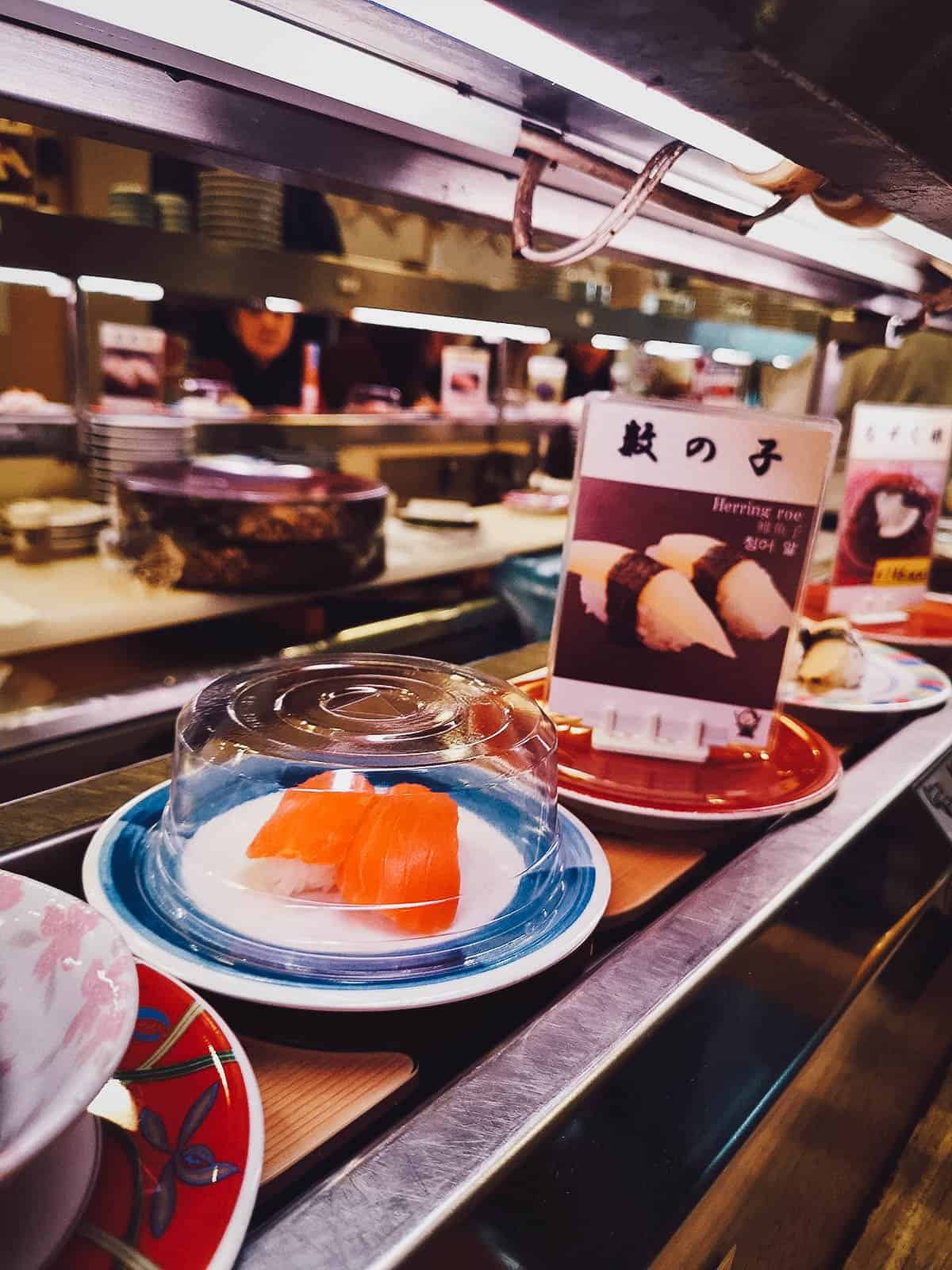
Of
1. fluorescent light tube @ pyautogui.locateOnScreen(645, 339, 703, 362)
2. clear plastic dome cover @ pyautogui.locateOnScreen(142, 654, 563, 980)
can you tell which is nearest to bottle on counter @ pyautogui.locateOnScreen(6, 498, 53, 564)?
clear plastic dome cover @ pyautogui.locateOnScreen(142, 654, 563, 980)

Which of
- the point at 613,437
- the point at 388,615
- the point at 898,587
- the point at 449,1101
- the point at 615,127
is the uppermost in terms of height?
the point at 615,127

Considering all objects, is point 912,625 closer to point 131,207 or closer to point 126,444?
point 126,444

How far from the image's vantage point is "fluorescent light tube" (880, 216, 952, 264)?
5.19 ft

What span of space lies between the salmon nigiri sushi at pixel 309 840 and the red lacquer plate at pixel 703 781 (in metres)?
0.39

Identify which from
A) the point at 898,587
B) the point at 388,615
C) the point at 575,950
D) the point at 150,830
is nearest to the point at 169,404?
the point at 388,615

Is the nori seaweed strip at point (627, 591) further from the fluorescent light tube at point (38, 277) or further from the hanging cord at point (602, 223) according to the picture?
the fluorescent light tube at point (38, 277)

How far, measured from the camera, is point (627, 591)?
137 cm

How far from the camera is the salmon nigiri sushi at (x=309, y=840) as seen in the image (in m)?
0.87

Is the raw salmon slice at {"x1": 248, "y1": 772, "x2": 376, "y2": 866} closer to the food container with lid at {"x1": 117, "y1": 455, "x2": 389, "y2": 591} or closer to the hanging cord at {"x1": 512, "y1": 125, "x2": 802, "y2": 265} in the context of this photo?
the hanging cord at {"x1": 512, "y1": 125, "x2": 802, "y2": 265}

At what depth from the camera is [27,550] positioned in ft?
10.2

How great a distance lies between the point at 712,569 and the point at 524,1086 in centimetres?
79

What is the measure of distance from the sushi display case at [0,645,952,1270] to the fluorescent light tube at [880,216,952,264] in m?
0.90

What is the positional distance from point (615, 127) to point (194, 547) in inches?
76.3

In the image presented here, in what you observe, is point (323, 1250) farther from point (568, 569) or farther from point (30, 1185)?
point (568, 569)
